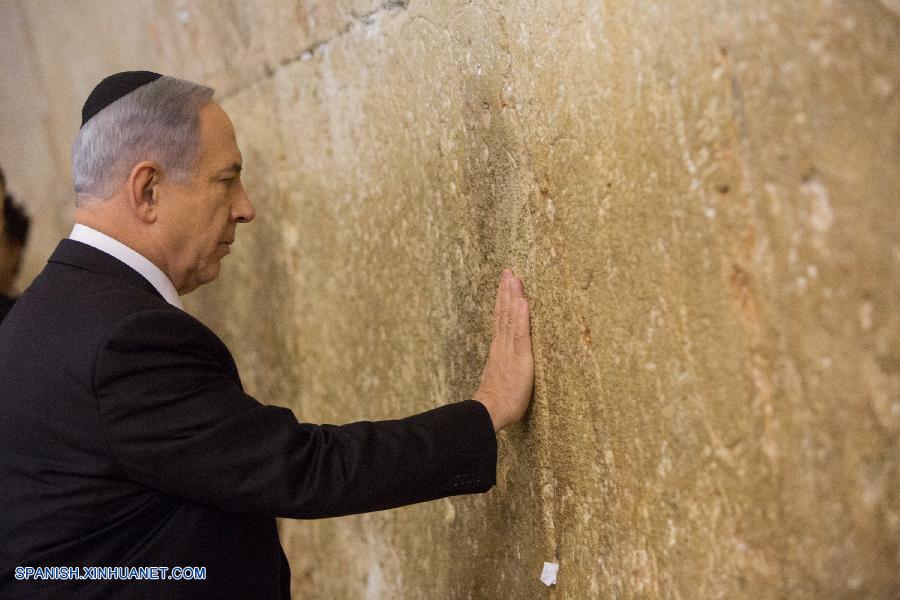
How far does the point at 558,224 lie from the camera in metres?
1.75

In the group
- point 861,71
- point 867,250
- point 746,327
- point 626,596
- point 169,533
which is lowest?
point 626,596

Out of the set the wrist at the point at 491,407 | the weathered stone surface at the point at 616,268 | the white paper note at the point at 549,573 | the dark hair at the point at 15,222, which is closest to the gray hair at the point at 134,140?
the weathered stone surface at the point at 616,268

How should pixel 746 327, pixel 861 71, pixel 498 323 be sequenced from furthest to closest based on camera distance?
pixel 498 323 < pixel 746 327 < pixel 861 71

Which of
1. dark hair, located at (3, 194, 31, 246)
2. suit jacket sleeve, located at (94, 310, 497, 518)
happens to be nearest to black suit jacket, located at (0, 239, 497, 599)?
suit jacket sleeve, located at (94, 310, 497, 518)

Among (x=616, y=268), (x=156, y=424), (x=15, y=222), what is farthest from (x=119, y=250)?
(x=15, y=222)

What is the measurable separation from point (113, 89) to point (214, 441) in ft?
2.30

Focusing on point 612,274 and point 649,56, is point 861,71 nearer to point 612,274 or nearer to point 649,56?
point 649,56

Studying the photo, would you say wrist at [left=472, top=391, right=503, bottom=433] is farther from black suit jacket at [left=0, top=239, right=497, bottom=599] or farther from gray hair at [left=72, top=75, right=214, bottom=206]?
gray hair at [left=72, top=75, right=214, bottom=206]

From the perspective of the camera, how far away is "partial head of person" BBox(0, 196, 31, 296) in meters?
Answer: 3.40

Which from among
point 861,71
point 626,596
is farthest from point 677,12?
point 626,596

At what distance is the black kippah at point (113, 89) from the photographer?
1820 millimetres

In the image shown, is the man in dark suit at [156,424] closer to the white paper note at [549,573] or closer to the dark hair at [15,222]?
the white paper note at [549,573]

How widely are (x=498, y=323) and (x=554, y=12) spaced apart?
60cm

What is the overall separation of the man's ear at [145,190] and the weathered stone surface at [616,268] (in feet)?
2.06
